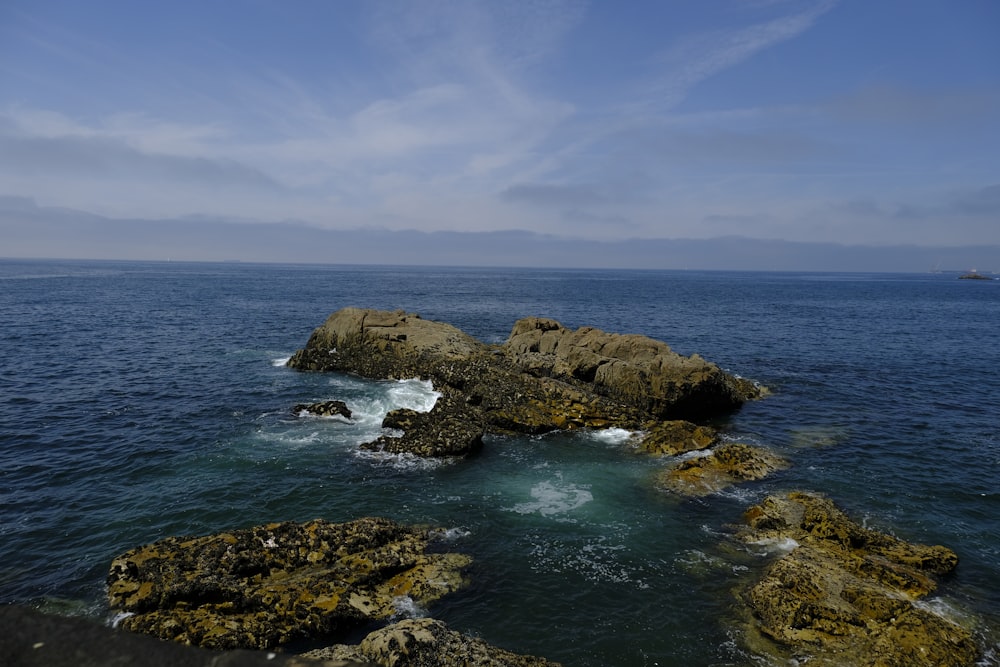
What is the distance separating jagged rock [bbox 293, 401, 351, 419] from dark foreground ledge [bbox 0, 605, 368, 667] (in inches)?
1094

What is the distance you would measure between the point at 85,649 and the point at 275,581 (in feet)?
43.7

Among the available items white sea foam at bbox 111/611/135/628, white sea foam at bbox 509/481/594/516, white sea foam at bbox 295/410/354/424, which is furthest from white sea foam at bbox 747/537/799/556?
white sea foam at bbox 295/410/354/424

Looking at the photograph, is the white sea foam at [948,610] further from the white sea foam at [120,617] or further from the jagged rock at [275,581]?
the white sea foam at [120,617]

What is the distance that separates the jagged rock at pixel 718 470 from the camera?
21.9m

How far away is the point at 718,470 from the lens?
75.6ft

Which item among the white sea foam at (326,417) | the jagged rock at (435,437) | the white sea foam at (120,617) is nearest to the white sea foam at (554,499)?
the jagged rock at (435,437)

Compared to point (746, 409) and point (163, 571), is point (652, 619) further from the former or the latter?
point (746, 409)

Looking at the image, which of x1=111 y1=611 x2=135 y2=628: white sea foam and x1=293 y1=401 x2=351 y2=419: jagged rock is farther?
x1=293 y1=401 x2=351 y2=419: jagged rock

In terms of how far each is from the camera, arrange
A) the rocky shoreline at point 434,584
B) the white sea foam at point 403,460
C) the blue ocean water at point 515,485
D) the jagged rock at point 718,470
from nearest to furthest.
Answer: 1. the rocky shoreline at point 434,584
2. the blue ocean water at point 515,485
3. the jagged rock at point 718,470
4. the white sea foam at point 403,460

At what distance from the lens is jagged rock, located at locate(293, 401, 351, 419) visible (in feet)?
99.7

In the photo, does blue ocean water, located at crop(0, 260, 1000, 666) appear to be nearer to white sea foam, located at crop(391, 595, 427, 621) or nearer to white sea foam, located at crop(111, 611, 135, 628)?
white sea foam, located at crop(391, 595, 427, 621)

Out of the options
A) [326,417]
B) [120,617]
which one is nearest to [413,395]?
[326,417]

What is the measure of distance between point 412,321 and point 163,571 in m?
31.8

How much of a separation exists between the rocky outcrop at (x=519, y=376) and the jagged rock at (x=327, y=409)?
4.11 metres
